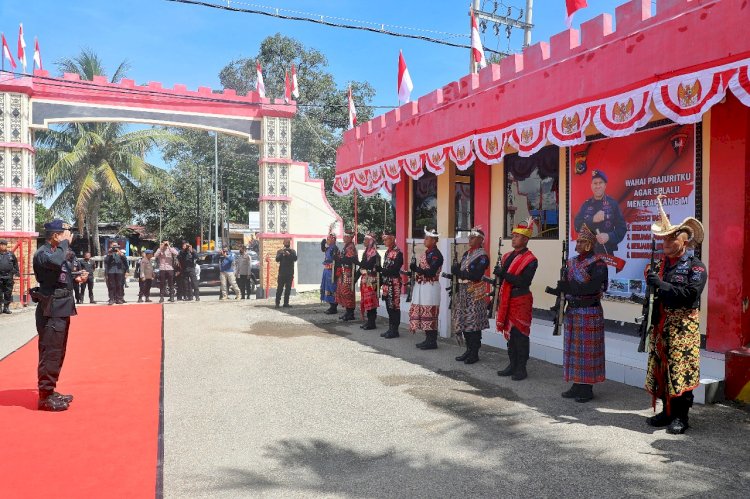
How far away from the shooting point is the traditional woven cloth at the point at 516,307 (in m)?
6.19

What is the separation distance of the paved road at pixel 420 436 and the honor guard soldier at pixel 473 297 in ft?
1.01

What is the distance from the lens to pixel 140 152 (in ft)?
88.0

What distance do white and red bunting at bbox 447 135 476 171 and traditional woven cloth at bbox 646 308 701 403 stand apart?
4.27 metres

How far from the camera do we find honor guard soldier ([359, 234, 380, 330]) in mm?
9664

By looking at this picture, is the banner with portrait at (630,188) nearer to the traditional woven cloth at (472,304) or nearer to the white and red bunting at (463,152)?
the white and red bunting at (463,152)

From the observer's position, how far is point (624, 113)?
585 centimetres

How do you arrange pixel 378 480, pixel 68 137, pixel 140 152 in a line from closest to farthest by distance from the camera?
1. pixel 378 480
2. pixel 68 137
3. pixel 140 152

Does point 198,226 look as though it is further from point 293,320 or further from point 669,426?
point 669,426

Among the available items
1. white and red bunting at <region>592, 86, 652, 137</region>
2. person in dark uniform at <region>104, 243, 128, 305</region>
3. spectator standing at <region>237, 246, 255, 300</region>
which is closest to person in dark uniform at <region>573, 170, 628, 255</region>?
white and red bunting at <region>592, 86, 652, 137</region>

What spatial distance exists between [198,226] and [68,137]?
12.3 meters

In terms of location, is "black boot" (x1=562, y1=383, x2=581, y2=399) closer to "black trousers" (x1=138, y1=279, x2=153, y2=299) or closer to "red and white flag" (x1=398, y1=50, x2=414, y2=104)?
"red and white flag" (x1=398, y1=50, x2=414, y2=104)

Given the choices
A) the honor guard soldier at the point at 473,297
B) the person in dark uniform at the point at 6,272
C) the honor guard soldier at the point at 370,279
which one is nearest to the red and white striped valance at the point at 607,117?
the honor guard soldier at the point at 473,297

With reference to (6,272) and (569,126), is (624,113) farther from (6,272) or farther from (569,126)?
(6,272)

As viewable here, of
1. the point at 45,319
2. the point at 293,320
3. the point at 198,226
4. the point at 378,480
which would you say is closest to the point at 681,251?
the point at 378,480
